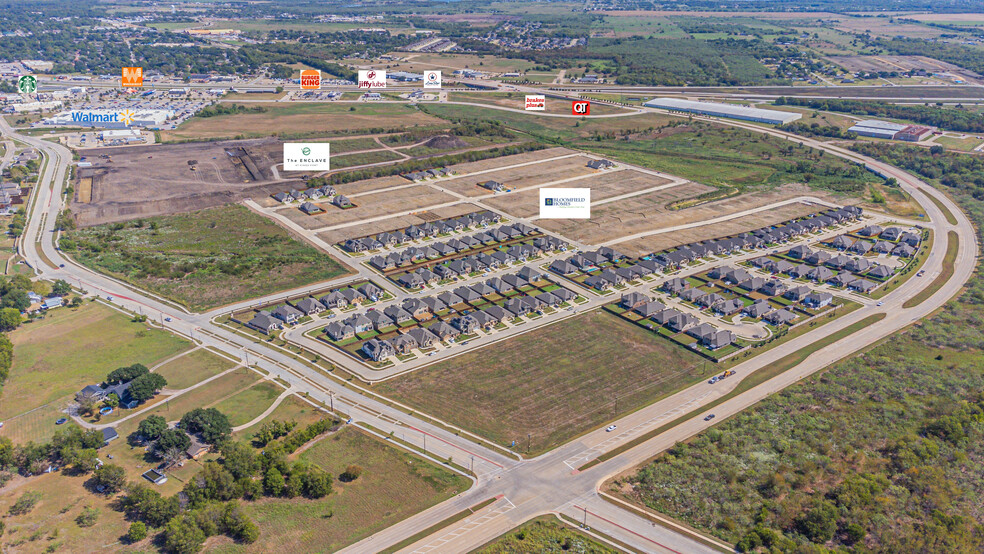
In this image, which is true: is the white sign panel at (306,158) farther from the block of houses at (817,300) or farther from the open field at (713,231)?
the block of houses at (817,300)

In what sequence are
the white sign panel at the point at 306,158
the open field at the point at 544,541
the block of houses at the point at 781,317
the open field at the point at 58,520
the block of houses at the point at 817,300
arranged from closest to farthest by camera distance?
the open field at the point at 58,520 → the open field at the point at 544,541 → the block of houses at the point at 781,317 → the block of houses at the point at 817,300 → the white sign panel at the point at 306,158

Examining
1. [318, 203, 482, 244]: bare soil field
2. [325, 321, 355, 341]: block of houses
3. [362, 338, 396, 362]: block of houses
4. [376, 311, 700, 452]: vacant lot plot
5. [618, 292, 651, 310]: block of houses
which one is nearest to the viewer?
[376, 311, 700, 452]: vacant lot plot

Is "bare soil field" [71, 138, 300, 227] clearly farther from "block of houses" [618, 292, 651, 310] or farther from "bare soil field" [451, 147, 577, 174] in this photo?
"block of houses" [618, 292, 651, 310]

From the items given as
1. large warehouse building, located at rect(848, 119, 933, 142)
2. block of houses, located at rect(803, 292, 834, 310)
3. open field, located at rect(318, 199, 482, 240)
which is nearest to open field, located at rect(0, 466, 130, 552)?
open field, located at rect(318, 199, 482, 240)

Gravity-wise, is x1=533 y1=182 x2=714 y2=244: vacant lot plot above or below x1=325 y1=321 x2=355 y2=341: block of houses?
above

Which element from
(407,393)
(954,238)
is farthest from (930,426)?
(954,238)

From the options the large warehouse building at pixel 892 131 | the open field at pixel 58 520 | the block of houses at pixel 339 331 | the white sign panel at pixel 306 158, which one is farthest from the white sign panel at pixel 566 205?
the large warehouse building at pixel 892 131

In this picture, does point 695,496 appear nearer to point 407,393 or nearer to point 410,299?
point 407,393

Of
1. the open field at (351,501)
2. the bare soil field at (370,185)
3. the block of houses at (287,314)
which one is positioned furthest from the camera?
the bare soil field at (370,185)
